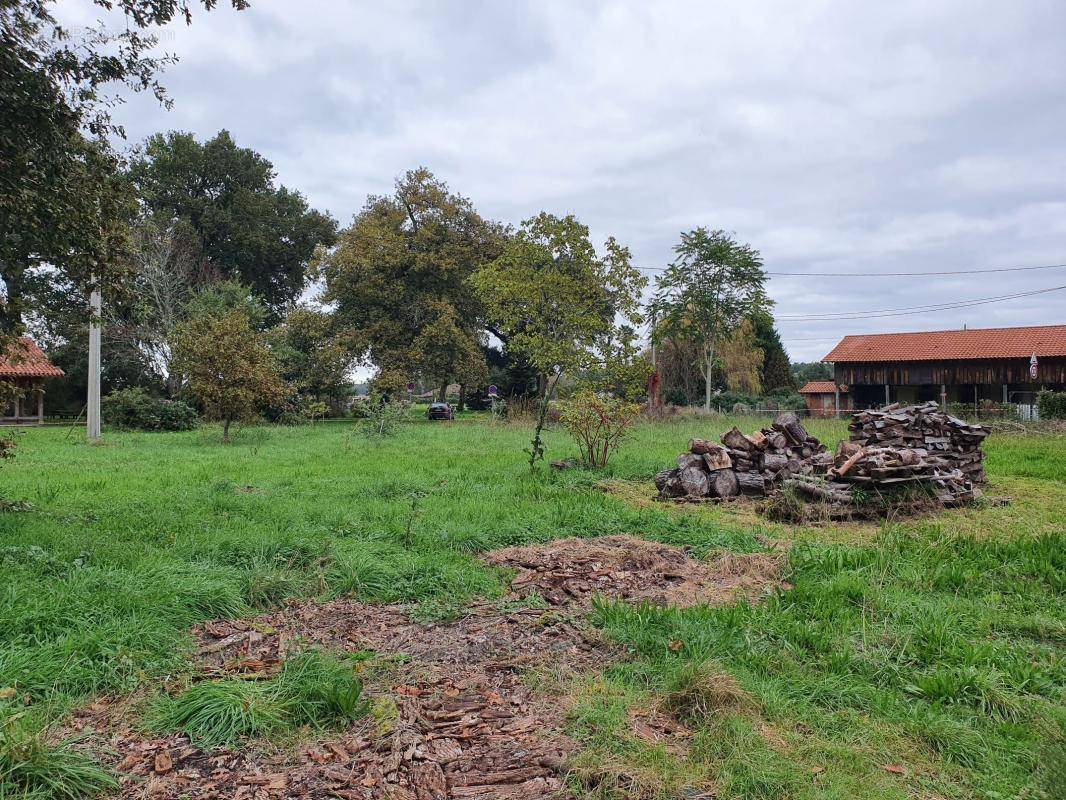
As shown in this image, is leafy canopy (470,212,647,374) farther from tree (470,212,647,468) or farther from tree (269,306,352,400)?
tree (269,306,352,400)

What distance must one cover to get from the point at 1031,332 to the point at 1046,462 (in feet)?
92.9

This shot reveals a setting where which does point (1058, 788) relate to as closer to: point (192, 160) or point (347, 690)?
point (347, 690)

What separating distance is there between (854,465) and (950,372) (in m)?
32.6

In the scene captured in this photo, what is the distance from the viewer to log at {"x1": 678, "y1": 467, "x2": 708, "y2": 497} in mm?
9375

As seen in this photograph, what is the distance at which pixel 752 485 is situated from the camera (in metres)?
9.45

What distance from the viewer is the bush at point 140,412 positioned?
79.7 ft

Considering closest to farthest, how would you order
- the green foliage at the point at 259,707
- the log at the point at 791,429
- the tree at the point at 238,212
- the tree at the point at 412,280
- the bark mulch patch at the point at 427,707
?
the bark mulch patch at the point at 427,707 < the green foliage at the point at 259,707 < the log at the point at 791,429 < the tree at the point at 412,280 < the tree at the point at 238,212

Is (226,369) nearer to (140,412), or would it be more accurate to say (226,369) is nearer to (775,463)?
(140,412)

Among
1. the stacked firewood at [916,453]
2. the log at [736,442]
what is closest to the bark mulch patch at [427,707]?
the stacked firewood at [916,453]

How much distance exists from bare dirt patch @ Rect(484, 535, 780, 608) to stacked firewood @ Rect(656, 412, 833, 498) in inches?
132

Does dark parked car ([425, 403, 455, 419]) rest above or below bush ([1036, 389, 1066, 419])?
below

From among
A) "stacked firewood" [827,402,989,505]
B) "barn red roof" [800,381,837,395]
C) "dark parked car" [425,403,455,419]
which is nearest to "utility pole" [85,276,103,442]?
"dark parked car" [425,403,455,419]

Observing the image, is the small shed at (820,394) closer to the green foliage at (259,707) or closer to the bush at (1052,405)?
the bush at (1052,405)

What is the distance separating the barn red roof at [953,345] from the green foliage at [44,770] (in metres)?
40.2
